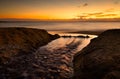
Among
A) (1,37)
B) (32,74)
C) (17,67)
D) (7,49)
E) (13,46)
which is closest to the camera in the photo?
(32,74)

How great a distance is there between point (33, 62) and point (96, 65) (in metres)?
A: 9.30

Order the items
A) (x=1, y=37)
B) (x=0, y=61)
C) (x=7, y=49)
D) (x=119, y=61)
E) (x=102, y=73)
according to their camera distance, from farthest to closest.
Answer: (x=1, y=37), (x=7, y=49), (x=0, y=61), (x=119, y=61), (x=102, y=73)

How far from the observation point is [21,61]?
20.3 m

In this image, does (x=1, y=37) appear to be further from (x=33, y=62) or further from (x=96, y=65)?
(x=96, y=65)

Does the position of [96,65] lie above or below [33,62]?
above

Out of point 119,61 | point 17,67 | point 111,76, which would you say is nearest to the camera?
point 111,76

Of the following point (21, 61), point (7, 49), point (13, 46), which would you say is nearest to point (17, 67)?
point (21, 61)

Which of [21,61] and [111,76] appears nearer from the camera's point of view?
[111,76]

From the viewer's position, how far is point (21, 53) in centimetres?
2448

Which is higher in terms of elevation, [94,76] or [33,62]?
[94,76]

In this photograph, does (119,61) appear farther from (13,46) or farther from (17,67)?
(13,46)

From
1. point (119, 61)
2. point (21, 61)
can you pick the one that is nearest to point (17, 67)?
point (21, 61)

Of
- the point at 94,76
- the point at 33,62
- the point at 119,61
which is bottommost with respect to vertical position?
the point at 33,62

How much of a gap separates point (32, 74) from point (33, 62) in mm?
4341
